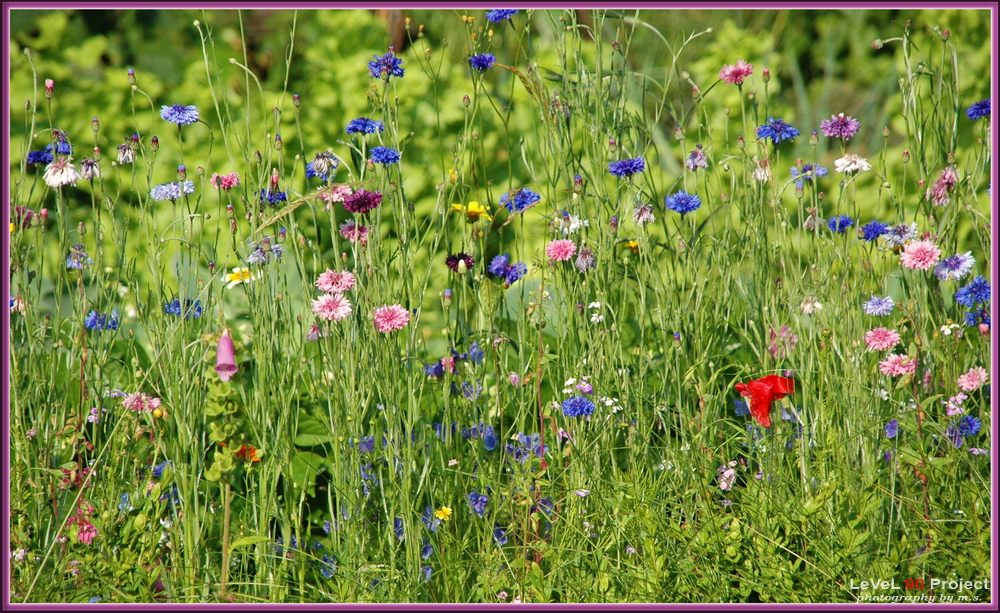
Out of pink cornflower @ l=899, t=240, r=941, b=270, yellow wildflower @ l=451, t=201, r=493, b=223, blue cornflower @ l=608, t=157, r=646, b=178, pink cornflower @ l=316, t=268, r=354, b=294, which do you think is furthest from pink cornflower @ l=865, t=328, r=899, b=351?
pink cornflower @ l=316, t=268, r=354, b=294

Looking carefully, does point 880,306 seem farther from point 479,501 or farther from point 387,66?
point 387,66

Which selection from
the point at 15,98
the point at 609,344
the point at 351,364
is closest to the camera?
the point at 351,364

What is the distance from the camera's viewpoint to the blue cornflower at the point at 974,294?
1845mm

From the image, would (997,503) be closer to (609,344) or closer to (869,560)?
(869,560)

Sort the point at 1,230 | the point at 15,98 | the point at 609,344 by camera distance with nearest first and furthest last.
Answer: the point at 1,230 < the point at 609,344 < the point at 15,98

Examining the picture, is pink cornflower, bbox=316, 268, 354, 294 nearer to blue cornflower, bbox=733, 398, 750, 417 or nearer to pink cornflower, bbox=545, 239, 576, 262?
pink cornflower, bbox=545, 239, 576, 262

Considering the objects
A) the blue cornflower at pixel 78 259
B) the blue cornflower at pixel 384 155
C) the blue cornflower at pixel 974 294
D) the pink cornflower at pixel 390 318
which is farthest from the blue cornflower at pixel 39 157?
the blue cornflower at pixel 974 294

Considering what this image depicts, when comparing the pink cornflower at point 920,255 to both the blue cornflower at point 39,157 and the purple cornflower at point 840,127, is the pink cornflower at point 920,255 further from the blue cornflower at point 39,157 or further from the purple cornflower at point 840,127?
the blue cornflower at point 39,157

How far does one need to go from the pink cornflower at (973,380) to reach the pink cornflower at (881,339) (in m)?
0.20

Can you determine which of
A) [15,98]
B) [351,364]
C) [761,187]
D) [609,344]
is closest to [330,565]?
[351,364]

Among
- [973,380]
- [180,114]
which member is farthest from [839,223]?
[180,114]

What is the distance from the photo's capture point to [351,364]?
1.46 metres

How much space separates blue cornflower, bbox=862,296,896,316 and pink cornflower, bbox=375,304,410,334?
1079 millimetres

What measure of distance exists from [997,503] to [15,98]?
11.4 ft
